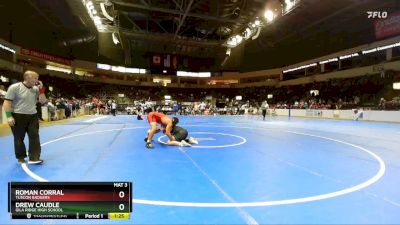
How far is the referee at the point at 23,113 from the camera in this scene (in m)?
5.20

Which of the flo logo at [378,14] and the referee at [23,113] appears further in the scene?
the flo logo at [378,14]

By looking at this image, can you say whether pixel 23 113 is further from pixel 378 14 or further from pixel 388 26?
pixel 378 14

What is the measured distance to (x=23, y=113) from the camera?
17.3ft

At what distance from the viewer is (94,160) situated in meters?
5.87

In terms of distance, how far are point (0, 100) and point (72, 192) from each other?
50.8ft

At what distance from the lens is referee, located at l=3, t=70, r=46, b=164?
17.0ft

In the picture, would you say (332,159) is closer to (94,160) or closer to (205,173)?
(205,173)

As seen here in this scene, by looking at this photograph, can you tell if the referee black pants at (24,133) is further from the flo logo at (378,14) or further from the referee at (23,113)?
the flo logo at (378,14)

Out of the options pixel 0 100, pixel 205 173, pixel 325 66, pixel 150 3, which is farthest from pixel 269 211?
pixel 325 66
